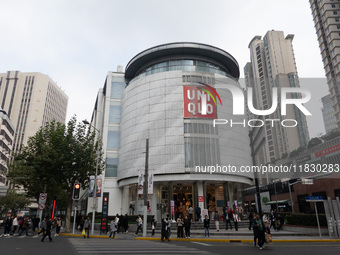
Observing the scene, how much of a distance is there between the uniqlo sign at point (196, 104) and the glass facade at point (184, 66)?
4029 mm

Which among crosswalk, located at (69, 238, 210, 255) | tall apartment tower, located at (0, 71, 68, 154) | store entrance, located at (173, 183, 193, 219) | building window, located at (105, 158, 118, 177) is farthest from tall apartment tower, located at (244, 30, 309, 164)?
crosswalk, located at (69, 238, 210, 255)

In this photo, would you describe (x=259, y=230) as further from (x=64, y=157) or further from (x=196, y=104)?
(x=196, y=104)

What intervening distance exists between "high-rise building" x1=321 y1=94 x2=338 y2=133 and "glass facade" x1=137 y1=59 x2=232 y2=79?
218ft

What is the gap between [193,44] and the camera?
42.0 meters

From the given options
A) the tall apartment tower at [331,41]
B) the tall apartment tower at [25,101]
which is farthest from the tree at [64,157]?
the tall apartment tower at [25,101]

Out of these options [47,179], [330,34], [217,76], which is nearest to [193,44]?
[217,76]

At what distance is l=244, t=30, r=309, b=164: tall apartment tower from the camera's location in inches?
4811

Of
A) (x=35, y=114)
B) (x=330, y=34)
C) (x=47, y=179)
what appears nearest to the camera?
(x=47, y=179)

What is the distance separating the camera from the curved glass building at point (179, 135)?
3662cm

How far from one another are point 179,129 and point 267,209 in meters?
43.8

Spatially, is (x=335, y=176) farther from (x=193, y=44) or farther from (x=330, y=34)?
(x=330, y=34)

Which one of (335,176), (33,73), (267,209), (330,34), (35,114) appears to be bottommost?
(267,209)

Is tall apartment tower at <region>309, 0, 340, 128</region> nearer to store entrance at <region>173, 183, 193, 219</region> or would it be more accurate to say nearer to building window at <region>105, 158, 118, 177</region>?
store entrance at <region>173, 183, 193, 219</region>

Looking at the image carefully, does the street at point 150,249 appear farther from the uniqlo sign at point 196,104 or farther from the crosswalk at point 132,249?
the uniqlo sign at point 196,104
